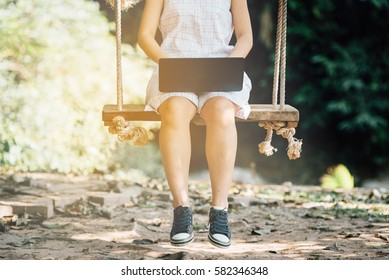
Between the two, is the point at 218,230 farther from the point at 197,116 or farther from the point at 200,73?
the point at 200,73

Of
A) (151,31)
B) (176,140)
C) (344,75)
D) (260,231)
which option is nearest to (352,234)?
(260,231)

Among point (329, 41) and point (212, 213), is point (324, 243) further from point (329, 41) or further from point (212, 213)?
point (329, 41)

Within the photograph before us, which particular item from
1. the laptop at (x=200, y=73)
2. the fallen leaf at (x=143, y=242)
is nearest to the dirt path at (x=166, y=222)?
the fallen leaf at (x=143, y=242)

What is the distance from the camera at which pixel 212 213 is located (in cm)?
251

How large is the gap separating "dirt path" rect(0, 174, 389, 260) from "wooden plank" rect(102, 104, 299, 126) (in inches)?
22.7

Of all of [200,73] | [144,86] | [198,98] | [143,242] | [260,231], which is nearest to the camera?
[200,73]

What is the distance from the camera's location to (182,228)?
2.49 meters

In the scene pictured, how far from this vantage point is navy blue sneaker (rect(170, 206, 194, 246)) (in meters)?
2.49

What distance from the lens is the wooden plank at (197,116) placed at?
98.0 inches

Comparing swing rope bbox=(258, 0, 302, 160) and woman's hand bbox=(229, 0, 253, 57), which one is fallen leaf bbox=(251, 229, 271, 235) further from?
woman's hand bbox=(229, 0, 253, 57)

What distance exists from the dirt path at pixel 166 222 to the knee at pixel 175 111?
553 mm

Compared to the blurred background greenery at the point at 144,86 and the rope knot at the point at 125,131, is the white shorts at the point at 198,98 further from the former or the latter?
the blurred background greenery at the point at 144,86

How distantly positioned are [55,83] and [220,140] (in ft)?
9.49

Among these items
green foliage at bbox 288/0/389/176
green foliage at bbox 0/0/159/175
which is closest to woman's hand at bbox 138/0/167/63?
green foliage at bbox 0/0/159/175
